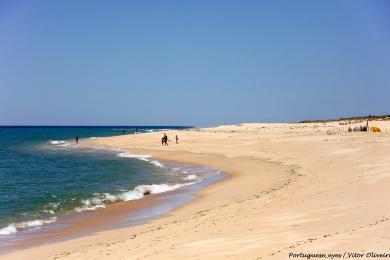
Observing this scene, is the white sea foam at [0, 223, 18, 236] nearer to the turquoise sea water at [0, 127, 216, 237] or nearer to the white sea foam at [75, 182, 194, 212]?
the turquoise sea water at [0, 127, 216, 237]

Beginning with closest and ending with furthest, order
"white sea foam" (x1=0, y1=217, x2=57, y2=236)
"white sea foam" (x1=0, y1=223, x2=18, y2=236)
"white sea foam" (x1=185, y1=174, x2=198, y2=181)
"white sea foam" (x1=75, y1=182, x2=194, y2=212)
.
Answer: "white sea foam" (x1=0, y1=223, x2=18, y2=236) < "white sea foam" (x1=0, y1=217, x2=57, y2=236) < "white sea foam" (x1=75, y1=182, x2=194, y2=212) < "white sea foam" (x1=185, y1=174, x2=198, y2=181)

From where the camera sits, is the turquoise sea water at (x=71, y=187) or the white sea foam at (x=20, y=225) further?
the turquoise sea water at (x=71, y=187)

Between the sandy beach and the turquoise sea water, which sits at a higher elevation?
the sandy beach

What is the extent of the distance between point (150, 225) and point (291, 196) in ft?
17.8

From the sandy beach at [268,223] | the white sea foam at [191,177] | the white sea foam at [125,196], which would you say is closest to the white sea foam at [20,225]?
the white sea foam at [125,196]

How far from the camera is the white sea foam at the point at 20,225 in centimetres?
1487

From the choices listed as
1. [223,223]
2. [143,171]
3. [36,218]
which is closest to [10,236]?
[36,218]

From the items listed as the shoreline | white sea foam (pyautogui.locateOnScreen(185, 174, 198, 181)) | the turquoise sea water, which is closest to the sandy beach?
the shoreline

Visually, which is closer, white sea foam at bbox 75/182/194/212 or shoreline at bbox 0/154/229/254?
shoreline at bbox 0/154/229/254

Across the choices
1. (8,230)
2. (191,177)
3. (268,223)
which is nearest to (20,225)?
(8,230)

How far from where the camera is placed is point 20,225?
1593cm

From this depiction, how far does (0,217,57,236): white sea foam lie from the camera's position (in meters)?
14.9

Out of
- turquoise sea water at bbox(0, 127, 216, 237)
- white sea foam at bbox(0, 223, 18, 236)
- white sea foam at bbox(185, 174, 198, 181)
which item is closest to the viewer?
white sea foam at bbox(0, 223, 18, 236)

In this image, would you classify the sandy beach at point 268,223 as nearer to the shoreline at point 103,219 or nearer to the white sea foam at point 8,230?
the shoreline at point 103,219
